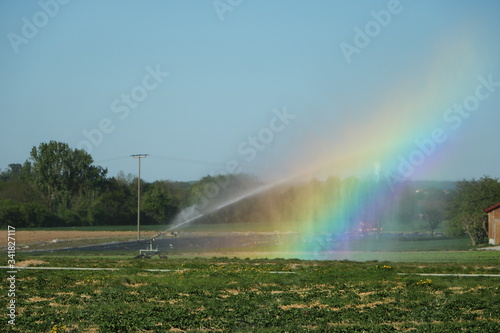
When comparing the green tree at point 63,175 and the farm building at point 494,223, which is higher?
the green tree at point 63,175

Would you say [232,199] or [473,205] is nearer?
[232,199]

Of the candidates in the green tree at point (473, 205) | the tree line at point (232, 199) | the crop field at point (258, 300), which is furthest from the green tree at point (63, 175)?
the crop field at point (258, 300)

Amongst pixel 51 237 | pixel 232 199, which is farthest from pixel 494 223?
pixel 51 237

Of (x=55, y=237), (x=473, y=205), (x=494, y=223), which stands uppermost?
(x=473, y=205)

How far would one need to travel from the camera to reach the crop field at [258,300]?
53.7ft

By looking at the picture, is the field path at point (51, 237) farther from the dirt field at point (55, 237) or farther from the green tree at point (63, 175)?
the green tree at point (63, 175)

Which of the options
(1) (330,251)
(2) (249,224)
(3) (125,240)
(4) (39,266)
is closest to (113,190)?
(3) (125,240)

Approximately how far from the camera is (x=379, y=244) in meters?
65.6

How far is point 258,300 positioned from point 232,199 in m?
37.8

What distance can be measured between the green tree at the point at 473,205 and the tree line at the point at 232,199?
116mm

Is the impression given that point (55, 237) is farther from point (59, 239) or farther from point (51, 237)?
point (59, 239)

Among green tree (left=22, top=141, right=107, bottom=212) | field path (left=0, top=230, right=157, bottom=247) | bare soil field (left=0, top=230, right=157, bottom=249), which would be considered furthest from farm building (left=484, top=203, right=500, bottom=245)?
green tree (left=22, top=141, right=107, bottom=212)

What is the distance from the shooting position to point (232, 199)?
58.3 m

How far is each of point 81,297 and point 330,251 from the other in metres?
35.5
